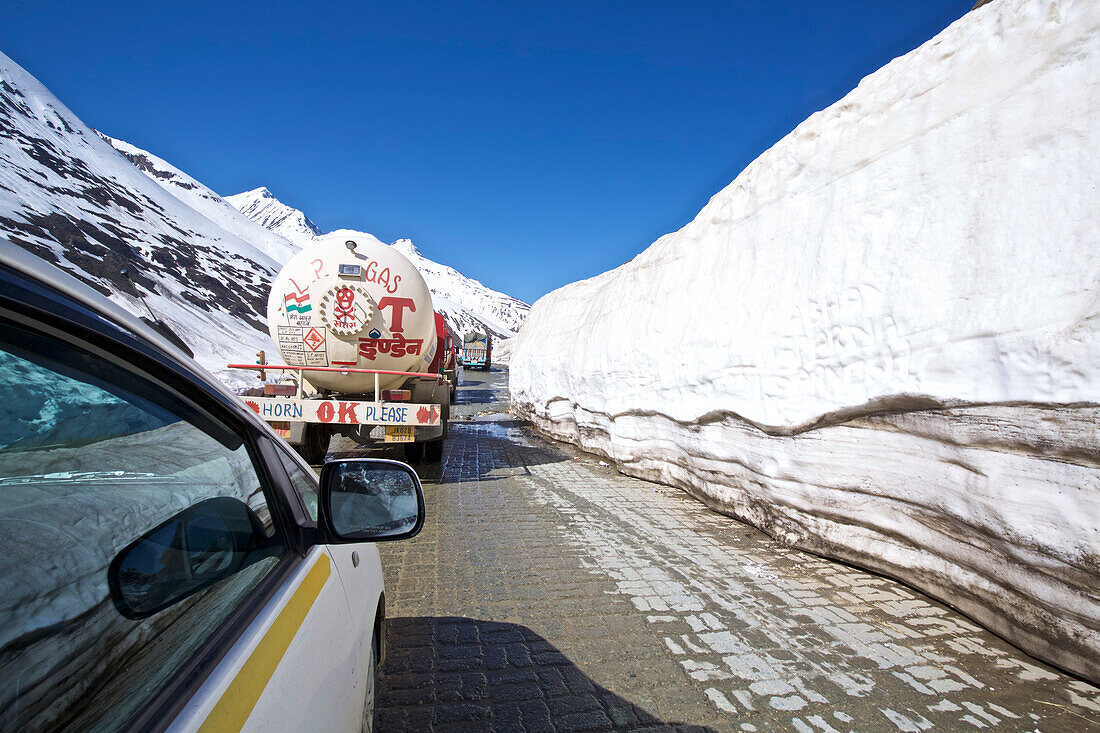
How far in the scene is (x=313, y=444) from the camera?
720 cm

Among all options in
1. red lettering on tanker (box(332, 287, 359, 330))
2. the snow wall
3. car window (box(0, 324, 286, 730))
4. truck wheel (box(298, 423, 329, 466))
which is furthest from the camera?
truck wheel (box(298, 423, 329, 466))

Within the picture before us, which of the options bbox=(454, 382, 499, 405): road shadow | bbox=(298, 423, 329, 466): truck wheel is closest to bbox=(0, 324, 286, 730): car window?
bbox=(298, 423, 329, 466): truck wheel

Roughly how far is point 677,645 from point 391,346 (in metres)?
5.02

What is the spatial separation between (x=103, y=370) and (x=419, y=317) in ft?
19.9

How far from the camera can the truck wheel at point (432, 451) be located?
315 inches

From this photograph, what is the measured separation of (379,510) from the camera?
1705mm

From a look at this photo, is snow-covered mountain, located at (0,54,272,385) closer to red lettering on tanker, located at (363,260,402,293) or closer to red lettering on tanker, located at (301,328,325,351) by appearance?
red lettering on tanker, located at (301,328,325,351)

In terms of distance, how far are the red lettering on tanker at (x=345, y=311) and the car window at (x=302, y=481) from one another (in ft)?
16.1

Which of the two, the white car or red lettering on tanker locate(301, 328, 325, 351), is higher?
red lettering on tanker locate(301, 328, 325, 351)

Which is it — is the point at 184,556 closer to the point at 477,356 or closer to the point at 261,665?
the point at 261,665

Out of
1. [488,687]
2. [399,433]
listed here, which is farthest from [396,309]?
[488,687]

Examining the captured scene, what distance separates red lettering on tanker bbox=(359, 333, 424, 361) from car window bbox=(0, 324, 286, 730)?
503 cm

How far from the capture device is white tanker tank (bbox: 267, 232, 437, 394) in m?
6.41

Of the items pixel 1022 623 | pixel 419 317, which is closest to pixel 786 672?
pixel 1022 623
